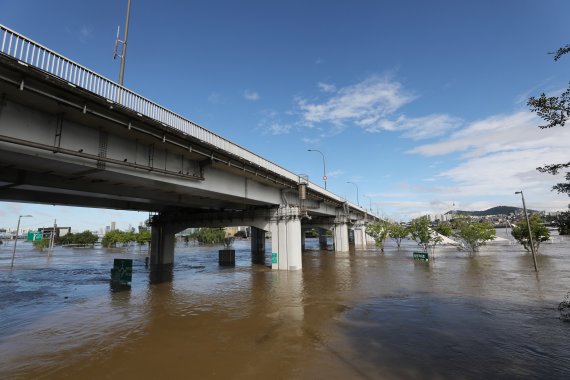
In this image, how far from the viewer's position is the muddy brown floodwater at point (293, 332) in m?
8.65

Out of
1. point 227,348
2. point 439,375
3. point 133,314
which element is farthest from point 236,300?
point 439,375

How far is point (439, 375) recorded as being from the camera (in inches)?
313

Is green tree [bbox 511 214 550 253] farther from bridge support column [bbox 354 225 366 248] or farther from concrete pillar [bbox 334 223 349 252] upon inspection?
bridge support column [bbox 354 225 366 248]

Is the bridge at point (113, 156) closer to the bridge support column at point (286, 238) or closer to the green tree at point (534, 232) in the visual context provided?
the bridge support column at point (286, 238)

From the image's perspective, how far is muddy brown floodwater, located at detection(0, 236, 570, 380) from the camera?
28.4 feet

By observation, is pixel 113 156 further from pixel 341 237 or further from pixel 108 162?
pixel 341 237

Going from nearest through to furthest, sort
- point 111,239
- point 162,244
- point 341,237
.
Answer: point 162,244 < point 341,237 < point 111,239

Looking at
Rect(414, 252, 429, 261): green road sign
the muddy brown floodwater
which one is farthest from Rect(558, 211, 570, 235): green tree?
Rect(414, 252, 429, 261): green road sign

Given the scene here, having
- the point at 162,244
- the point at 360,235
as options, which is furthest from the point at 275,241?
the point at 360,235

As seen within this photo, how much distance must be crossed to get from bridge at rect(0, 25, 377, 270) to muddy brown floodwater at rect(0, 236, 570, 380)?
23.2 feet

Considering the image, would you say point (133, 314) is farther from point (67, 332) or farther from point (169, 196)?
point (169, 196)

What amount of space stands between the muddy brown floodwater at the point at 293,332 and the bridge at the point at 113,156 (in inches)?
279

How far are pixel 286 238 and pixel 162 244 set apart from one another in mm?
17643

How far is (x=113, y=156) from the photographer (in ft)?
48.4
